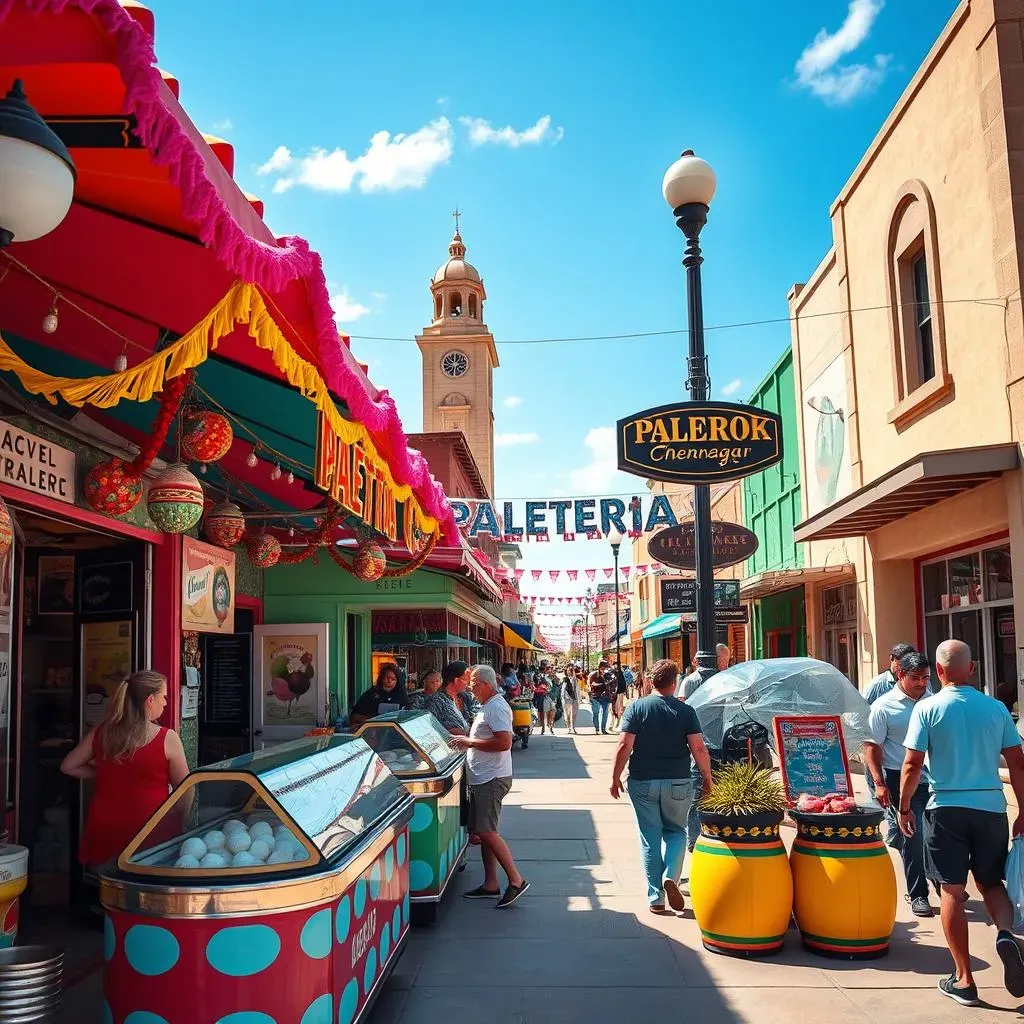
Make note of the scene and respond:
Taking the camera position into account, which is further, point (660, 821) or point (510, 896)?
point (510, 896)

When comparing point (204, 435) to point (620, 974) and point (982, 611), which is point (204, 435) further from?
point (982, 611)

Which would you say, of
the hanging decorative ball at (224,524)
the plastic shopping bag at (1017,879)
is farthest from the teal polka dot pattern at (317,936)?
the hanging decorative ball at (224,524)

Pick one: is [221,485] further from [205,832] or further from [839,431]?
[839,431]

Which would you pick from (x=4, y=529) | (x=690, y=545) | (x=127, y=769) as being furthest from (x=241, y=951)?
(x=690, y=545)

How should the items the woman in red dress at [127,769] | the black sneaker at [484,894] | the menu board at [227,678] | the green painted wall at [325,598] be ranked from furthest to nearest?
the green painted wall at [325,598], the menu board at [227,678], the black sneaker at [484,894], the woman in red dress at [127,769]

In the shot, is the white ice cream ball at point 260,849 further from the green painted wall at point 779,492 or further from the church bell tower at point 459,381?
the church bell tower at point 459,381

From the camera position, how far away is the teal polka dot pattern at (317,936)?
3883 mm

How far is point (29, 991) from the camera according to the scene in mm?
3875

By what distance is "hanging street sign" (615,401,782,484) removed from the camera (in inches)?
349

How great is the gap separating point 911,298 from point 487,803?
886cm

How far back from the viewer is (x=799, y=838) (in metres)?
6.26

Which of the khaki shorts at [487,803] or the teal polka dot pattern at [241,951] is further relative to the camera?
the khaki shorts at [487,803]

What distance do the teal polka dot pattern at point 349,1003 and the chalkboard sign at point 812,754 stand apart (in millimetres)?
4564

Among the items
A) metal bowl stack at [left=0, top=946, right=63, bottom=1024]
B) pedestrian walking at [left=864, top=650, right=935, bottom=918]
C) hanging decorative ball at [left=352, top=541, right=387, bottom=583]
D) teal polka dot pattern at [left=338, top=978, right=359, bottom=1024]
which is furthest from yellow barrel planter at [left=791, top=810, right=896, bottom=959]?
hanging decorative ball at [left=352, top=541, right=387, bottom=583]
